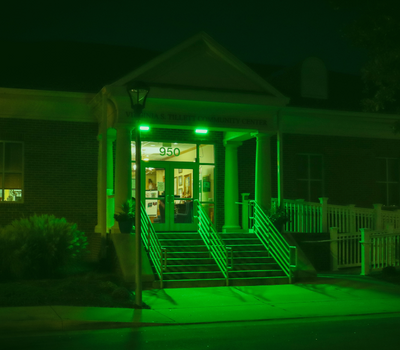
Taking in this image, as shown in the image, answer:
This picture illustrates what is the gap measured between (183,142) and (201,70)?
2.99 m

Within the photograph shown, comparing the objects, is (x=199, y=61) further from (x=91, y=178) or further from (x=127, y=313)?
(x=127, y=313)

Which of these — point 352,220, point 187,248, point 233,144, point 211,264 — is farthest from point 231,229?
point 352,220

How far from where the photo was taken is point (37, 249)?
43.0ft

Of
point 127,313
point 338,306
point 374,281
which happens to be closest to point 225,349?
point 127,313

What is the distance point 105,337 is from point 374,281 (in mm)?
8328

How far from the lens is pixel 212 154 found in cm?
1850

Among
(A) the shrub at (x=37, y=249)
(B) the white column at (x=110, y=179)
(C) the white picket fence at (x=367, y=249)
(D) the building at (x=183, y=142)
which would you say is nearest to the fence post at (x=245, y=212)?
(D) the building at (x=183, y=142)

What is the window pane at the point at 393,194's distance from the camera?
2072cm

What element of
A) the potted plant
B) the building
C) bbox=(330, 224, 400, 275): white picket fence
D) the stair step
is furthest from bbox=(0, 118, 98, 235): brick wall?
bbox=(330, 224, 400, 275): white picket fence

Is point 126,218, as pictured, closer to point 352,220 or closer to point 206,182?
point 206,182

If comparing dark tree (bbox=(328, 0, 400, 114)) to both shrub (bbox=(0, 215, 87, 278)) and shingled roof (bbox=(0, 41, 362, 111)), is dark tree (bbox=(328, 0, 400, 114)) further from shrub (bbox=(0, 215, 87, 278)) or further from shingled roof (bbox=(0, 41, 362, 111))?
shrub (bbox=(0, 215, 87, 278))

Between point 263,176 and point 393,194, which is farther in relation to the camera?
point 393,194

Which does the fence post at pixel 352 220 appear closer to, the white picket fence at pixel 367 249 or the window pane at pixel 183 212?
the white picket fence at pixel 367 249

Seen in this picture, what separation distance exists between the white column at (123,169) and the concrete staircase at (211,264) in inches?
64.5
